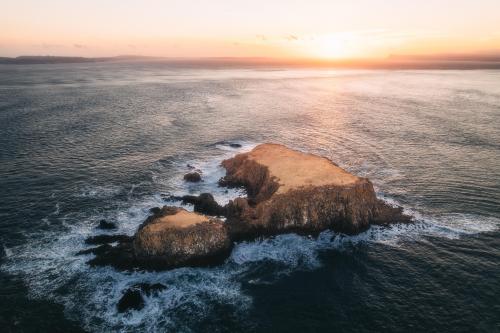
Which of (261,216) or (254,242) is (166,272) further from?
(261,216)

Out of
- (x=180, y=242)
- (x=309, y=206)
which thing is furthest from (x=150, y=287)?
(x=309, y=206)

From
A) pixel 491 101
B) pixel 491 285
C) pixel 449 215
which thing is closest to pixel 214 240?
pixel 491 285

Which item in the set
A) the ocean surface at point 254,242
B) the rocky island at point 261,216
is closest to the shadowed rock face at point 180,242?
the rocky island at point 261,216

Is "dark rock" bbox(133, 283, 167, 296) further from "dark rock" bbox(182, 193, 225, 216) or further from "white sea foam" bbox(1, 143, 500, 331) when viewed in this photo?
"dark rock" bbox(182, 193, 225, 216)

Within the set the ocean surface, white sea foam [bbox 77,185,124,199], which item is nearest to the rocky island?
the ocean surface

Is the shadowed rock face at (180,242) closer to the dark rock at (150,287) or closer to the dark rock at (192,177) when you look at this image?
the dark rock at (150,287)

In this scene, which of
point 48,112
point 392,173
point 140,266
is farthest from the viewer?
point 48,112

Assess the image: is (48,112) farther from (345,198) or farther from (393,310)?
(393,310)
